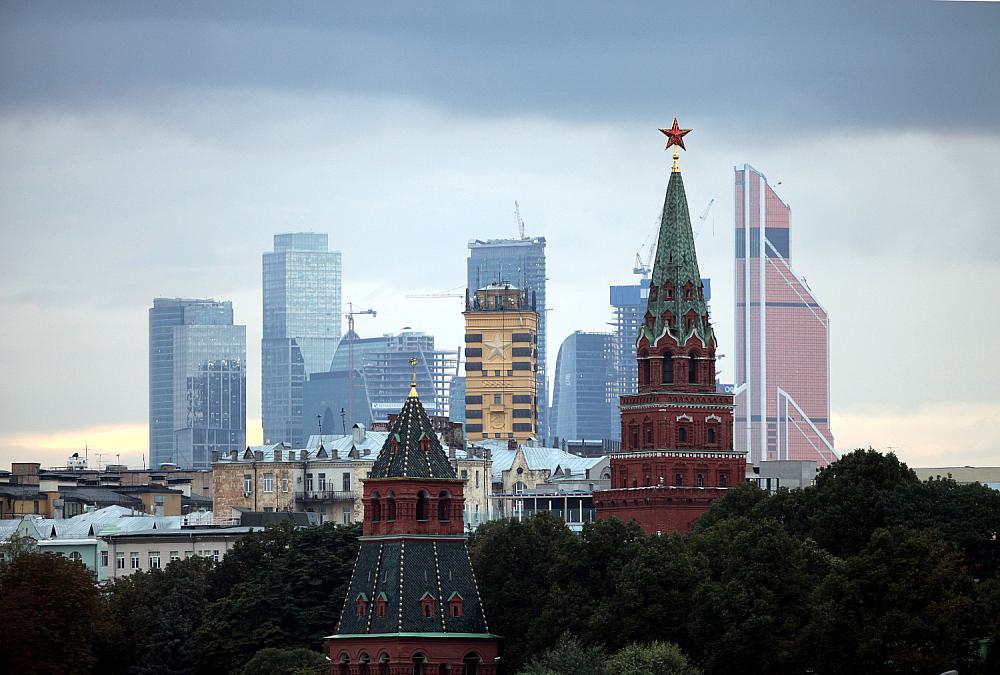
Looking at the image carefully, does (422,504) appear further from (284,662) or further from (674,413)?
(674,413)

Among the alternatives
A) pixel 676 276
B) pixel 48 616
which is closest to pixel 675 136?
pixel 676 276

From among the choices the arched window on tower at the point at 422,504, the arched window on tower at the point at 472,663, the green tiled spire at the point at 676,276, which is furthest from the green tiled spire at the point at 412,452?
the green tiled spire at the point at 676,276

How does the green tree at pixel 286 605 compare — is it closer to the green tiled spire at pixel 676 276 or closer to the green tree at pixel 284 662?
the green tree at pixel 284 662

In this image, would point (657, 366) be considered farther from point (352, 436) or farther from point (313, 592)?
point (352, 436)

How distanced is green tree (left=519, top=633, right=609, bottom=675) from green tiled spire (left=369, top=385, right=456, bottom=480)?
36.3 feet

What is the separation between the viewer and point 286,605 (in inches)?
5098

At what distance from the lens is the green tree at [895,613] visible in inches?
4016

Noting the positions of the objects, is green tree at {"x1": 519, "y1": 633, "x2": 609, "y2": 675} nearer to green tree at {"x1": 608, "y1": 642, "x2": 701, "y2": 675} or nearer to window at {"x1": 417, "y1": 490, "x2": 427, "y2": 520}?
green tree at {"x1": 608, "y1": 642, "x2": 701, "y2": 675}

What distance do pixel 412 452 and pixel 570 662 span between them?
14591 mm

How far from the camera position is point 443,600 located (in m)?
114

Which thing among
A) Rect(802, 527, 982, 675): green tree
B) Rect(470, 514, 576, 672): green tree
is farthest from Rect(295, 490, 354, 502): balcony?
Rect(802, 527, 982, 675): green tree

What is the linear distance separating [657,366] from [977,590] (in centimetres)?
3974

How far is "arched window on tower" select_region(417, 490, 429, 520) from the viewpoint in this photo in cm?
11612

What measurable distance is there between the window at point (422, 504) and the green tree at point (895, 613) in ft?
58.0
